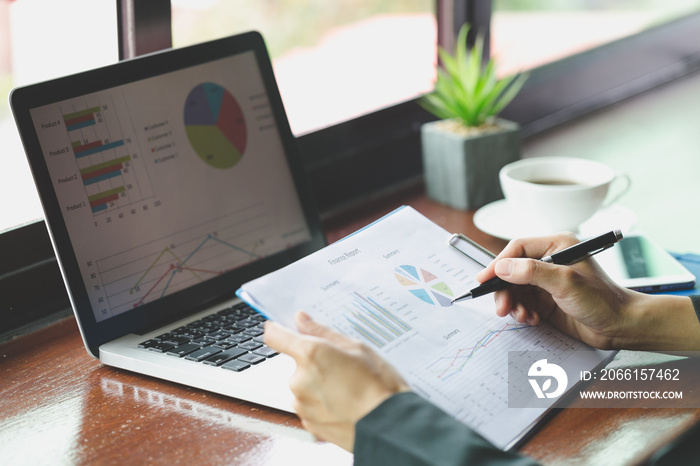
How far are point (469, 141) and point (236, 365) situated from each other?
25.2 inches

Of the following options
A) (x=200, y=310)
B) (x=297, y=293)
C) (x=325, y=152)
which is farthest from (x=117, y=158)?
(x=325, y=152)

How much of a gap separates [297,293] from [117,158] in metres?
0.33

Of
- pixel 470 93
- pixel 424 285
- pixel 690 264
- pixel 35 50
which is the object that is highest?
pixel 35 50

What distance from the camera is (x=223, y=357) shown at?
31.8 inches

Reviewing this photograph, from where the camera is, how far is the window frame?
3.28 ft

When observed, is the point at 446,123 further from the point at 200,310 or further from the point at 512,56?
the point at 512,56

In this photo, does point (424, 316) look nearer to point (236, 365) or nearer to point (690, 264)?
point (236, 365)

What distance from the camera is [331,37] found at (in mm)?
1674

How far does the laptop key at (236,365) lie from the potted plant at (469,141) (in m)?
0.62

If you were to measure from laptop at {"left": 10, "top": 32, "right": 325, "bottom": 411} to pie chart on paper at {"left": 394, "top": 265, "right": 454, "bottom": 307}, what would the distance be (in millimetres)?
152

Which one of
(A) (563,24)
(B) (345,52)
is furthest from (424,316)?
(A) (563,24)

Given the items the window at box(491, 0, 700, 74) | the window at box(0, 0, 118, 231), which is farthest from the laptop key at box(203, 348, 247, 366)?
the window at box(491, 0, 700, 74)

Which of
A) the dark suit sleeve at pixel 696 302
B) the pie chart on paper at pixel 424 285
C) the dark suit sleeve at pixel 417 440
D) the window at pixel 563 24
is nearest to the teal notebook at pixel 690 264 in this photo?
the dark suit sleeve at pixel 696 302

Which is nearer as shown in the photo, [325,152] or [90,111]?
[90,111]
